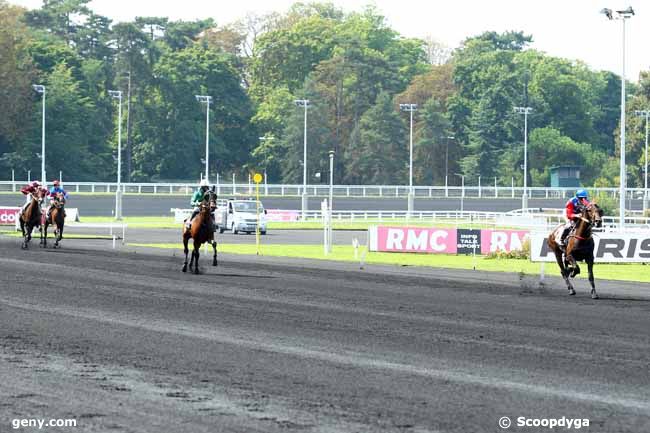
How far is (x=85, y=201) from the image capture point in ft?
296

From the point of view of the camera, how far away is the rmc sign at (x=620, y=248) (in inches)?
1380

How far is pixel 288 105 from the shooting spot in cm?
13175

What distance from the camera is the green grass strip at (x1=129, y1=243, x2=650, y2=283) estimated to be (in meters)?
32.2

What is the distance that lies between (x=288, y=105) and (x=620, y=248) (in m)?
98.0

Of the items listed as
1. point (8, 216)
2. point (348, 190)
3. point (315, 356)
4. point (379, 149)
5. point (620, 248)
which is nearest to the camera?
point (315, 356)

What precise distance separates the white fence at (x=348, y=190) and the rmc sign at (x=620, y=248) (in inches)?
2253

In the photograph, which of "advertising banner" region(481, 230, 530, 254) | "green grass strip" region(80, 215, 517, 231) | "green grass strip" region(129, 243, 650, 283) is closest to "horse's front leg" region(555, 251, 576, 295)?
"green grass strip" region(129, 243, 650, 283)

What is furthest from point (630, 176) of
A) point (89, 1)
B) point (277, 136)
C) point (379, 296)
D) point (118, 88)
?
point (379, 296)

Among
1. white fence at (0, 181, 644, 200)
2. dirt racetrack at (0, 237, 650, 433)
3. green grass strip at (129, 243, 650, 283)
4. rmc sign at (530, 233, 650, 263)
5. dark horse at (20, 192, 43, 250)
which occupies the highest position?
white fence at (0, 181, 644, 200)

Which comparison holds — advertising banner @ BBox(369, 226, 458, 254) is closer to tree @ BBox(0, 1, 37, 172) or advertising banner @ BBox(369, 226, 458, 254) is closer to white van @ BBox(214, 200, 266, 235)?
white van @ BBox(214, 200, 266, 235)

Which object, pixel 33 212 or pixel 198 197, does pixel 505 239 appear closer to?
pixel 33 212

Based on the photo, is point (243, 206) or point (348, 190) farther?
point (348, 190)

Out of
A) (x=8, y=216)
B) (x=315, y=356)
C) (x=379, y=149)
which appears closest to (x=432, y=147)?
(x=379, y=149)

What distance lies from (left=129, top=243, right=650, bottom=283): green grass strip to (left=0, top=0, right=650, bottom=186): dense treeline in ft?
224
